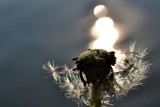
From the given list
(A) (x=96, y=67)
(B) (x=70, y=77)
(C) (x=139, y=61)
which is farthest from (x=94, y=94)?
(C) (x=139, y=61)

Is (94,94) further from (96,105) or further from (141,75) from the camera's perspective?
(141,75)

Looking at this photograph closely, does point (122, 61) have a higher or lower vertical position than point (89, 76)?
higher

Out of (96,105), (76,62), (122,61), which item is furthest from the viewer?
(122,61)

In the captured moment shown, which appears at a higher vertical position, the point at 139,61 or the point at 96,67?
the point at 139,61

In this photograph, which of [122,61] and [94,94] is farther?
[122,61]

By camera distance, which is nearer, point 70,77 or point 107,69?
point 107,69

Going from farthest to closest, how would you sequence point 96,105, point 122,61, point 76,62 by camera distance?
point 122,61, point 76,62, point 96,105

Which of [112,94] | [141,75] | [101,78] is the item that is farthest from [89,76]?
[141,75]

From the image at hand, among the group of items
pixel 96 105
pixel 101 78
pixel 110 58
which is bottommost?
pixel 96 105

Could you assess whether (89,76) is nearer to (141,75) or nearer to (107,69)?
(107,69)
